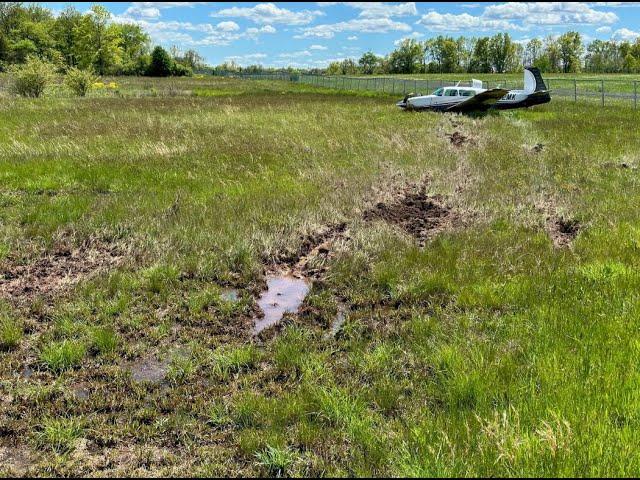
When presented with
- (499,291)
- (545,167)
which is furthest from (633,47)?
(499,291)

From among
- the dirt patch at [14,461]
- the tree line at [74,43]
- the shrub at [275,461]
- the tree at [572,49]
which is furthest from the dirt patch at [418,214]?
the tree at [572,49]

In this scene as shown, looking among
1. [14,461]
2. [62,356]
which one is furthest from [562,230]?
[14,461]

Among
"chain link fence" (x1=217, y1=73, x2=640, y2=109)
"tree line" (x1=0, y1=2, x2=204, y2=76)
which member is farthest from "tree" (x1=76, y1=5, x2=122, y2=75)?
"chain link fence" (x1=217, y1=73, x2=640, y2=109)

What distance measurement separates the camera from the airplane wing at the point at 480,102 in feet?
82.5

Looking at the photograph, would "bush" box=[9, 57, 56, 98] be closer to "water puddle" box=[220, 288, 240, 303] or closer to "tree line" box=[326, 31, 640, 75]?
"water puddle" box=[220, 288, 240, 303]

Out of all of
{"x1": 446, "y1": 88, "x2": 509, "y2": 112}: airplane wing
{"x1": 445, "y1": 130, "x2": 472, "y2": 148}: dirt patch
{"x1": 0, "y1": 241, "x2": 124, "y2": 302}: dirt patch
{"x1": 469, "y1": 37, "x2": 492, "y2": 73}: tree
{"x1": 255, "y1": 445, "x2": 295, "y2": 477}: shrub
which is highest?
{"x1": 469, "y1": 37, "x2": 492, "y2": 73}: tree

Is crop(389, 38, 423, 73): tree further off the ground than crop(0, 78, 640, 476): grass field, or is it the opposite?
crop(389, 38, 423, 73): tree

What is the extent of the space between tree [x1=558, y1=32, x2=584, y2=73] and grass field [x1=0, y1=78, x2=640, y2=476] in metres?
137

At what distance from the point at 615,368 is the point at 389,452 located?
6.84ft

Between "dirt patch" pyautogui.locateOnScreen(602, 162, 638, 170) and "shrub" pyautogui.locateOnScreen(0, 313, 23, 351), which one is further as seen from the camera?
"dirt patch" pyautogui.locateOnScreen(602, 162, 638, 170)

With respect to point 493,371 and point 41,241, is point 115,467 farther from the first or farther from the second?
point 41,241

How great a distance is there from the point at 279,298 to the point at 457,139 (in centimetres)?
1345

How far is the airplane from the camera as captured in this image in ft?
84.9

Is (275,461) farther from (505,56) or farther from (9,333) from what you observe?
(505,56)
